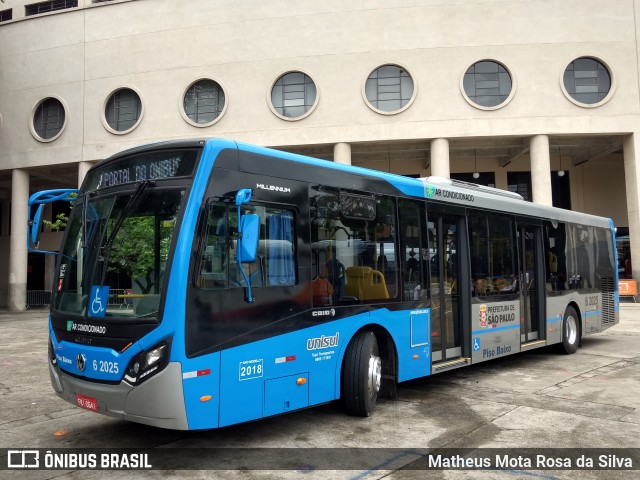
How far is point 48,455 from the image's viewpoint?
5.10m

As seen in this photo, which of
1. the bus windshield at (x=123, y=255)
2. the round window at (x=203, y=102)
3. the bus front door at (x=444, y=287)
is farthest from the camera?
the round window at (x=203, y=102)

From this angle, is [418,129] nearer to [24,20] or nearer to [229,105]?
[229,105]

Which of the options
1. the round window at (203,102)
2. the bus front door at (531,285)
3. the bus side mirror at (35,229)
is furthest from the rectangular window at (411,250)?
the round window at (203,102)

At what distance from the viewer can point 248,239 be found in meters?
4.67

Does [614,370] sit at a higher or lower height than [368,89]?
lower

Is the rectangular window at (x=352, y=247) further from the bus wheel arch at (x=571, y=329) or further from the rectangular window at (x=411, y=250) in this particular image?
the bus wheel arch at (x=571, y=329)

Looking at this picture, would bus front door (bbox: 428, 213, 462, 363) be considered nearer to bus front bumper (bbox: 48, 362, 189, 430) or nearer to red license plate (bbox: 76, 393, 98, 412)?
bus front bumper (bbox: 48, 362, 189, 430)

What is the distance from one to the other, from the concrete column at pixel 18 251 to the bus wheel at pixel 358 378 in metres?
26.3

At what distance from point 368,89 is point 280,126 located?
4.18 meters

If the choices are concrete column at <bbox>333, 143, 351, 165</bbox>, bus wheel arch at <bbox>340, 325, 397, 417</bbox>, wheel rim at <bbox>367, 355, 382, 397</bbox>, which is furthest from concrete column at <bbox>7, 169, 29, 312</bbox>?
Answer: wheel rim at <bbox>367, 355, 382, 397</bbox>

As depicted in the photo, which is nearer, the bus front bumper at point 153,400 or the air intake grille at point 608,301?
the bus front bumper at point 153,400

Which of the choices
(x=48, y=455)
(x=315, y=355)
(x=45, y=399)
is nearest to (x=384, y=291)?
(x=315, y=355)

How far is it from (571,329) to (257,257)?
8377mm

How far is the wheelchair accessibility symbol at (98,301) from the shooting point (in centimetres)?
495
